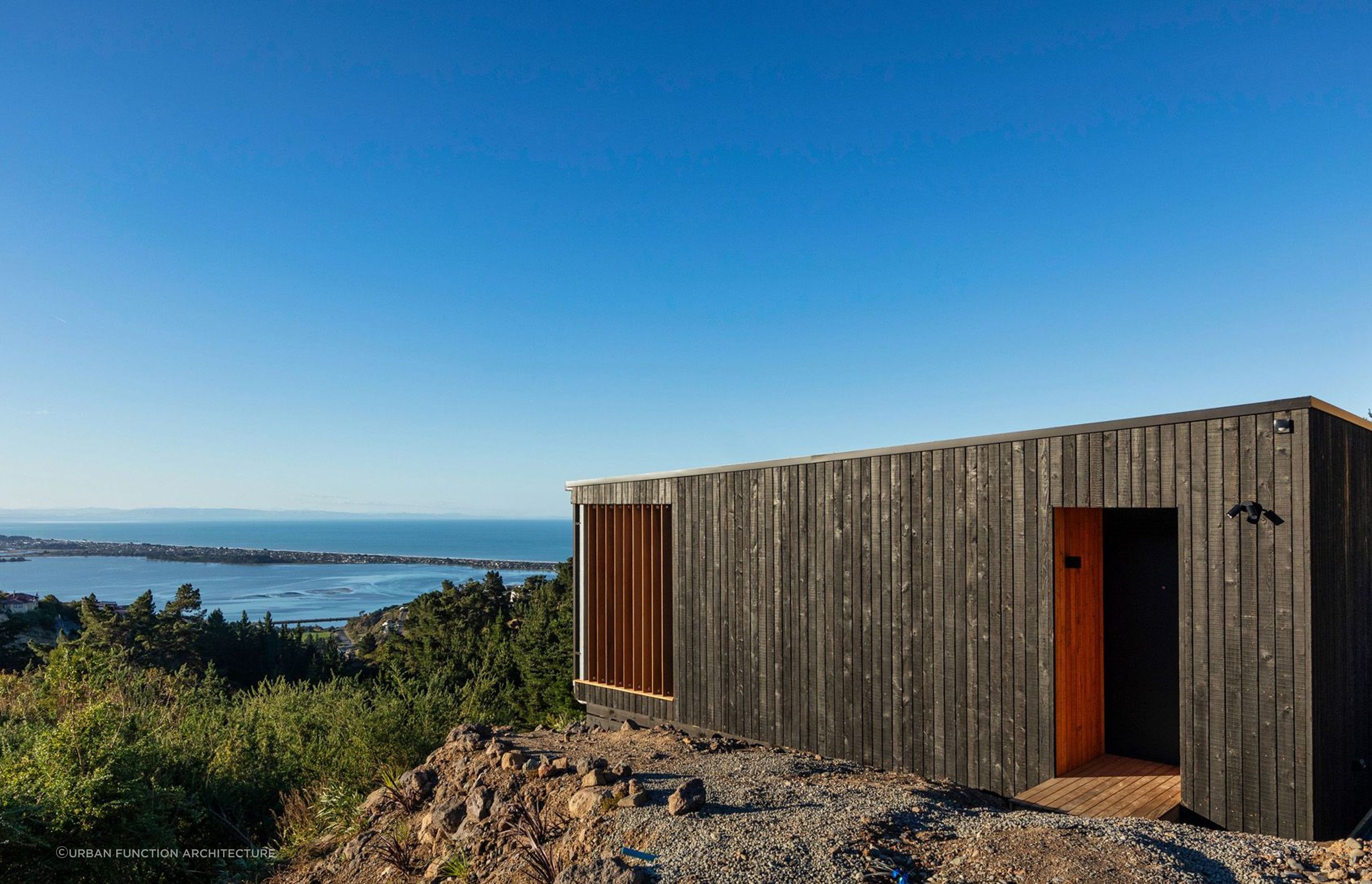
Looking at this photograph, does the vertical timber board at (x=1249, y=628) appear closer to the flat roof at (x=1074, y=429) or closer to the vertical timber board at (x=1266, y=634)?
the vertical timber board at (x=1266, y=634)

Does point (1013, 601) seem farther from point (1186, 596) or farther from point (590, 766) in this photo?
point (590, 766)

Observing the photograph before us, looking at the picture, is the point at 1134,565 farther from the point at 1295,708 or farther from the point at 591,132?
the point at 591,132

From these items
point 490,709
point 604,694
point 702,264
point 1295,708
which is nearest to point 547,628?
point 490,709

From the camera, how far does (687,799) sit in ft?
11.6

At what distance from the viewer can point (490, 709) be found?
9234 mm

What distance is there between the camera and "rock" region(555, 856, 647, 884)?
2.86m

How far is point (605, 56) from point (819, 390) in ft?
36.7

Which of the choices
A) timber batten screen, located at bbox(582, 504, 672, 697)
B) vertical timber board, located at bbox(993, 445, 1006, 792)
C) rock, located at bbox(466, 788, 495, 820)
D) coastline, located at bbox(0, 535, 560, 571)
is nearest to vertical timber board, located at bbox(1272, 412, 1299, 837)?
vertical timber board, located at bbox(993, 445, 1006, 792)

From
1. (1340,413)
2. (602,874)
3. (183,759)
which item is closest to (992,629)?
(1340,413)

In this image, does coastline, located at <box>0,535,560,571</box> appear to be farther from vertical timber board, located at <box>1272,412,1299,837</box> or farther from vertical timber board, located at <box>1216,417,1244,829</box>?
vertical timber board, located at <box>1272,412,1299,837</box>

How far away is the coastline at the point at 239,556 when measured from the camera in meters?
74.6

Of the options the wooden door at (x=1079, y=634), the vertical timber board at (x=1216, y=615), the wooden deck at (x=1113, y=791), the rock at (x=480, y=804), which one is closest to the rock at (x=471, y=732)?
the rock at (x=480, y=804)

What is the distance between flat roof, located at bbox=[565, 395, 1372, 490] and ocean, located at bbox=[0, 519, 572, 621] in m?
36.4

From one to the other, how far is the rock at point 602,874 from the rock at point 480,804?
1132 millimetres
